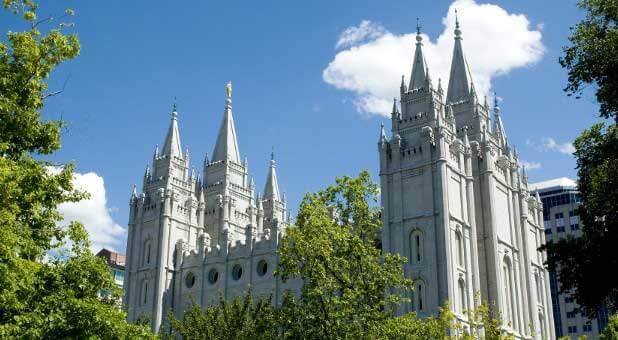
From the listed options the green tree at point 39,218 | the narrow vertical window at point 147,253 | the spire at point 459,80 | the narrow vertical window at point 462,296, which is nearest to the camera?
the green tree at point 39,218

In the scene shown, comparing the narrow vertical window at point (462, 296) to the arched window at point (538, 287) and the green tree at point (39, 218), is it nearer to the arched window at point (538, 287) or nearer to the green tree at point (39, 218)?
the arched window at point (538, 287)

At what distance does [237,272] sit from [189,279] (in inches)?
215

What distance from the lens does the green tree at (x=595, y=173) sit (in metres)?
20.8

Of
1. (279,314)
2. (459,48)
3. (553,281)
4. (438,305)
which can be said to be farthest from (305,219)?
(553,281)

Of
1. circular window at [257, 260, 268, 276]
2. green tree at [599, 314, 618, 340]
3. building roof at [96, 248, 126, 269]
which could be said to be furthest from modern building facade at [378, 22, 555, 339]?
building roof at [96, 248, 126, 269]

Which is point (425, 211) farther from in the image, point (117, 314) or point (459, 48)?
point (117, 314)

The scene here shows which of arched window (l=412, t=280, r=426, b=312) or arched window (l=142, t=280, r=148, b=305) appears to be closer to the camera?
arched window (l=412, t=280, r=426, b=312)

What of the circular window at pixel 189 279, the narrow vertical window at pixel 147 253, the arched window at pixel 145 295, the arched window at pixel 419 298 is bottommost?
the arched window at pixel 419 298

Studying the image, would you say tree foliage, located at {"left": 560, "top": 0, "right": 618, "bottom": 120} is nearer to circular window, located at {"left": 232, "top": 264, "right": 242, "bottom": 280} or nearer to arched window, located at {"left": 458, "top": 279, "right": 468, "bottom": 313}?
arched window, located at {"left": 458, "top": 279, "right": 468, "bottom": 313}

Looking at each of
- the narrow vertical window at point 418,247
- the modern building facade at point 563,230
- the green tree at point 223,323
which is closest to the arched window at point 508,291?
the narrow vertical window at point 418,247

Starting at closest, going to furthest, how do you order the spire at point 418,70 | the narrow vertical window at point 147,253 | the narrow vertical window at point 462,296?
1. the narrow vertical window at point 462,296
2. the spire at point 418,70
3. the narrow vertical window at point 147,253

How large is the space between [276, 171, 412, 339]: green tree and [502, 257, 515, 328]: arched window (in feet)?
93.9

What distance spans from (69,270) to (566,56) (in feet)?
53.2

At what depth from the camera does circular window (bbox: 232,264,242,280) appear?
62.5 metres
